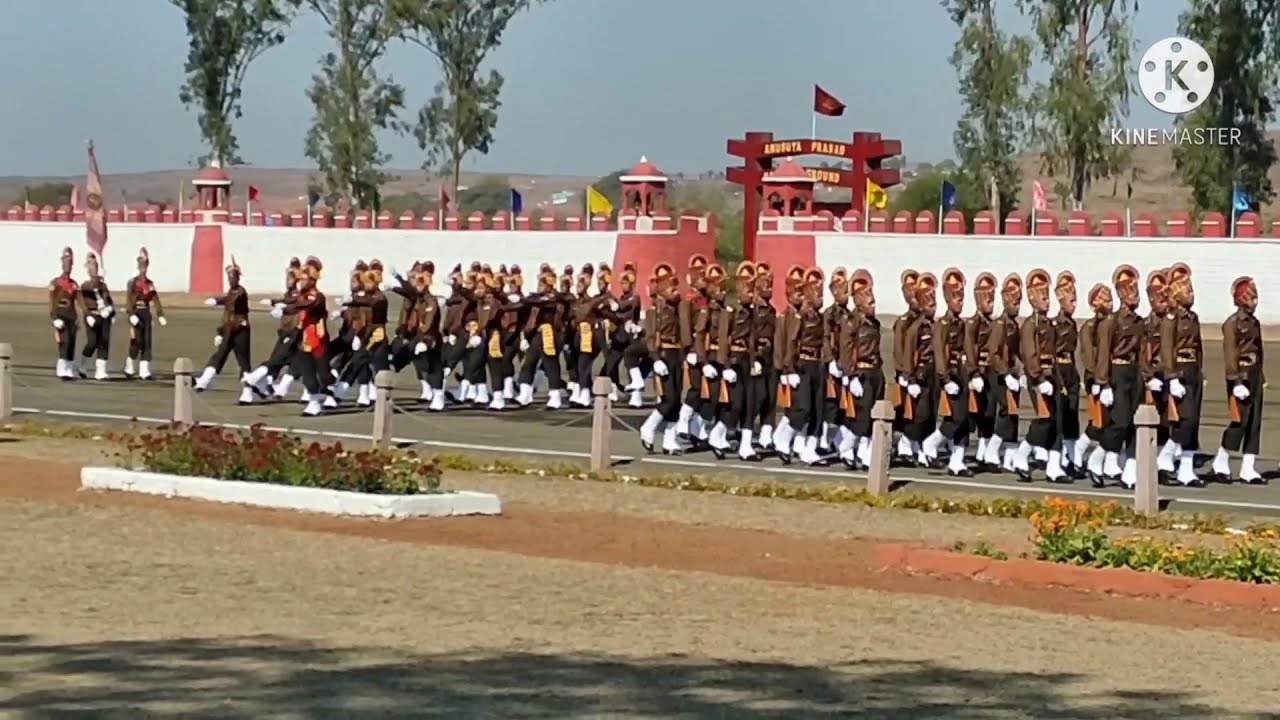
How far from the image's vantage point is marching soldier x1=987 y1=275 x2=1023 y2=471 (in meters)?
21.6

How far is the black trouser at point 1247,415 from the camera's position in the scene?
21.0 metres

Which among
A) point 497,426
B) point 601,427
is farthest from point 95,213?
point 601,427

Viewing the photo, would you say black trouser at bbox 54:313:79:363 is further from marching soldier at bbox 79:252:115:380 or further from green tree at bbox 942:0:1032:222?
green tree at bbox 942:0:1032:222

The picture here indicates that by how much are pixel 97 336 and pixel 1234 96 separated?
114ft

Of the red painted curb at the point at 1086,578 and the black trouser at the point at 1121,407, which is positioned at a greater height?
the black trouser at the point at 1121,407

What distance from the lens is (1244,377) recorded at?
21078mm

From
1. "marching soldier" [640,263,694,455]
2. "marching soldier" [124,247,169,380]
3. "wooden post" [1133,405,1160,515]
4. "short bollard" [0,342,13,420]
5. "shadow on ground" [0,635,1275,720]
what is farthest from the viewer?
"marching soldier" [124,247,169,380]

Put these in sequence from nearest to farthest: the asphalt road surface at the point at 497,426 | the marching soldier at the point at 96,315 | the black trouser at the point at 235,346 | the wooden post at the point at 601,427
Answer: the asphalt road surface at the point at 497,426 < the wooden post at the point at 601,427 < the black trouser at the point at 235,346 < the marching soldier at the point at 96,315

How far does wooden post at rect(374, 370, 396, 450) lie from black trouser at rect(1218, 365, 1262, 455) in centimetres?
754

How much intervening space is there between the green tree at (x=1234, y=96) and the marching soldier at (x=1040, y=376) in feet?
126

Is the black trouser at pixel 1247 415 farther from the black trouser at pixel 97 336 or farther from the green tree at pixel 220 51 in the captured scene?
the green tree at pixel 220 51

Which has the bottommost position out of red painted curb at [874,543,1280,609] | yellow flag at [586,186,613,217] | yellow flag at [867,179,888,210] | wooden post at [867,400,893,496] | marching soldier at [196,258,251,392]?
red painted curb at [874,543,1280,609]

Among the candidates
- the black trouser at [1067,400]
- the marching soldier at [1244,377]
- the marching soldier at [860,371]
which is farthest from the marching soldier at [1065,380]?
the marching soldier at [860,371]

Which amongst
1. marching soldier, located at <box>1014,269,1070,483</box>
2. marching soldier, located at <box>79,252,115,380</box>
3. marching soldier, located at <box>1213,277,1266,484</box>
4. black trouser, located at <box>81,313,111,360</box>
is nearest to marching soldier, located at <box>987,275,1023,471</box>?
marching soldier, located at <box>1014,269,1070,483</box>
